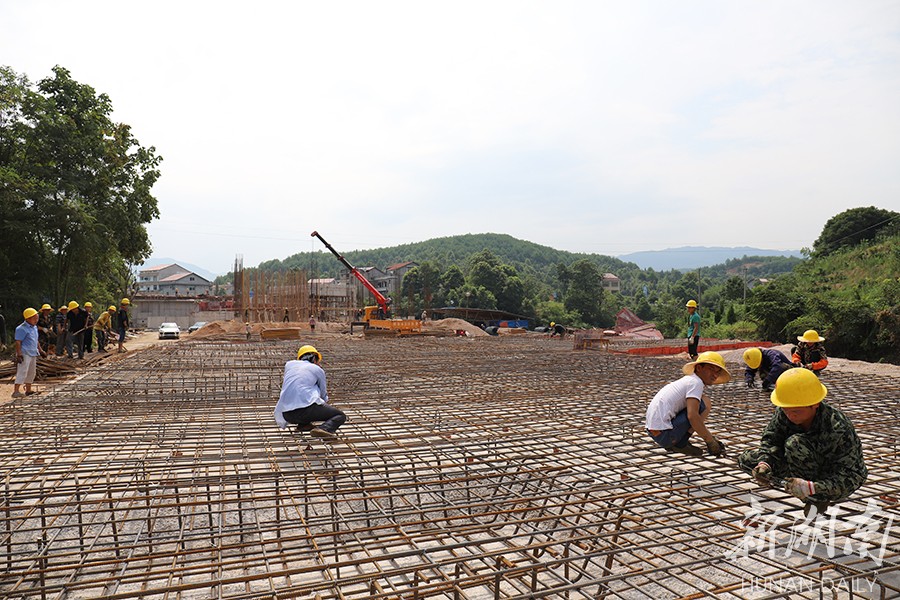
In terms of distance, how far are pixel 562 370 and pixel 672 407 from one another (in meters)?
5.91

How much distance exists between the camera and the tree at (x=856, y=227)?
28609 millimetres

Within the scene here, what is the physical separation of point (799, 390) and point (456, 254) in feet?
278

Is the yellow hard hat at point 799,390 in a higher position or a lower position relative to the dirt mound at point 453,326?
higher

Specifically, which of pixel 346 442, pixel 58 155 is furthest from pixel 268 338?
pixel 346 442

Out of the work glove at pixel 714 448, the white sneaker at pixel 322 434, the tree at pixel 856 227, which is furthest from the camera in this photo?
the tree at pixel 856 227

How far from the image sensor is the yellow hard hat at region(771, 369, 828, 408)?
7.88 ft

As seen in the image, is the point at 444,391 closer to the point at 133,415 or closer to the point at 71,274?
the point at 133,415

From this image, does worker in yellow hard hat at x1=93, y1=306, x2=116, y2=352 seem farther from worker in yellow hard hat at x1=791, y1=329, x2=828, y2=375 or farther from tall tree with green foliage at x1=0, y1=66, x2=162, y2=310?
worker in yellow hard hat at x1=791, y1=329, x2=828, y2=375

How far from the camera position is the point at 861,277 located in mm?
21922

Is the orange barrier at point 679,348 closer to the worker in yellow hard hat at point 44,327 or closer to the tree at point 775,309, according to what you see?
the tree at point 775,309

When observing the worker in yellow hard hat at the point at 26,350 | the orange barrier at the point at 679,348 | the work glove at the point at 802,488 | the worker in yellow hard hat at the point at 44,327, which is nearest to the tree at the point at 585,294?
the orange barrier at the point at 679,348

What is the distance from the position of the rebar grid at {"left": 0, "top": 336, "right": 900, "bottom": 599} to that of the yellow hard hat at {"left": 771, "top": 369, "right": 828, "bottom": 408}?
580 millimetres

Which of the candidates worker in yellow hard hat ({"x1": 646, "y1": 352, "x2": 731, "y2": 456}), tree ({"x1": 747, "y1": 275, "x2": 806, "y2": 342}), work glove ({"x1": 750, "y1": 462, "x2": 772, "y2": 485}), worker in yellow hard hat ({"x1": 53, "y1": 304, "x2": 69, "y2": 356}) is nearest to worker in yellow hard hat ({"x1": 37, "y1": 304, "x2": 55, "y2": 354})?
worker in yellow hard hat ({"x1": 53, "y1": 304, "x2": 69, "y2": 356})

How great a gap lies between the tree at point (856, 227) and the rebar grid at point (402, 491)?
25204mm
